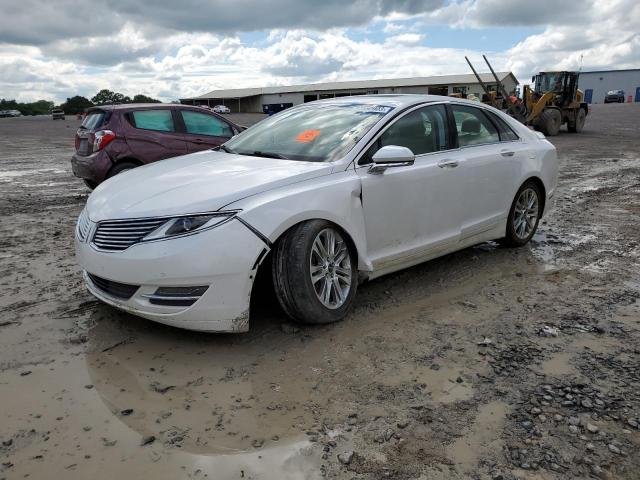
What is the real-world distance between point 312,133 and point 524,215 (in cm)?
261

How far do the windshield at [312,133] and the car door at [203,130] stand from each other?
4.50 m

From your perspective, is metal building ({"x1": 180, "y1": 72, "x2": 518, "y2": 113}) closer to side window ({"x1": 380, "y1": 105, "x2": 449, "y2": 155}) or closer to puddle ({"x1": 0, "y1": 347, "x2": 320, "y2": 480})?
side window ({"x1": 380, "y1": 105, "x2": 449, "y2": 155})

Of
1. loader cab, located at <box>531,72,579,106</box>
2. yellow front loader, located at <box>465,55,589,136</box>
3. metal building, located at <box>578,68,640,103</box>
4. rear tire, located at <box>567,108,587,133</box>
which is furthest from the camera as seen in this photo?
metal building, located at <box>578,68,640,103</box>

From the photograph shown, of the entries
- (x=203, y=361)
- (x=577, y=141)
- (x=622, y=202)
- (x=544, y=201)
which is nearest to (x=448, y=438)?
(x=203, y=361)

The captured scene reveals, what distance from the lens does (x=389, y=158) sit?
13.0 ft

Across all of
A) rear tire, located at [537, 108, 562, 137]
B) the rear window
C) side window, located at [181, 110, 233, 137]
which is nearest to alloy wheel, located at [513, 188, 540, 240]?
side window, located at [181, 110, 233, 137]

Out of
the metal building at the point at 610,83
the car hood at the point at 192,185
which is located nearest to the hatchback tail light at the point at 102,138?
the car hood at the point at 192,185

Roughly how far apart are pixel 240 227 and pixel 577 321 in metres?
2.47

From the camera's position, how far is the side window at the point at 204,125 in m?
9.52

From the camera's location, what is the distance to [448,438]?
2.68 m

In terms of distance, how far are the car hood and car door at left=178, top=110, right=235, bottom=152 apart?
515cm

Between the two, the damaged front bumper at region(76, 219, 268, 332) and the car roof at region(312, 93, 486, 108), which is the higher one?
the car roof at region(312, 93, 486, 108)

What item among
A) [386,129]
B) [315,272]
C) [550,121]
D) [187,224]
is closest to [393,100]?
[386,129]

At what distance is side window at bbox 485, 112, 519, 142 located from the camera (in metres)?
5.54
